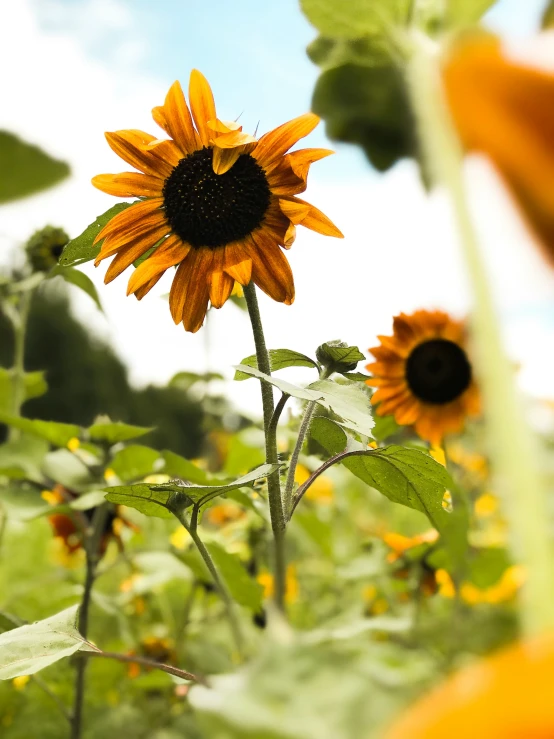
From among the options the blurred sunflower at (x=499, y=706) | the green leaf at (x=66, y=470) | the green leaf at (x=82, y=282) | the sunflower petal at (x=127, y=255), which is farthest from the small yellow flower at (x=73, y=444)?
the blurred sunflower at (x=499, y=706)

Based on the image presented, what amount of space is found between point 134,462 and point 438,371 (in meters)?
0.31

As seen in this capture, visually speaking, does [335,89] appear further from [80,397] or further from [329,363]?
[80,397]

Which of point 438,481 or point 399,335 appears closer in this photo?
point 438,481

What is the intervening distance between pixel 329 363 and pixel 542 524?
30 cm

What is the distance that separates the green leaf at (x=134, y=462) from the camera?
56cm

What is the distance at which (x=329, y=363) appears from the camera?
385 millimetres

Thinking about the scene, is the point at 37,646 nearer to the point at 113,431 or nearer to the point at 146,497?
the point at 146,497

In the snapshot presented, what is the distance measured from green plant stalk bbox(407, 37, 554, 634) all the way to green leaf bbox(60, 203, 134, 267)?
28 cm

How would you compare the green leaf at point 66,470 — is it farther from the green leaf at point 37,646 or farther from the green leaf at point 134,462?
the green leaf at point 37,646

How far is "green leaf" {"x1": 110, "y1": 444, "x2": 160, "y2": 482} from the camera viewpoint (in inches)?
22.1

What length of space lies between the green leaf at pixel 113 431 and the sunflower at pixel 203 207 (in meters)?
0.19

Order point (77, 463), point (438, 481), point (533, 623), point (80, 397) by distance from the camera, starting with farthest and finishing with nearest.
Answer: point (80, 397) < point (77, 463) < point (438, 481) < point (533, 623)

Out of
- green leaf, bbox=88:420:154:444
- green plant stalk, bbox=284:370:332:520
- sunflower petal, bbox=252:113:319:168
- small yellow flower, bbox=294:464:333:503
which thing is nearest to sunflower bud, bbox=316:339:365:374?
green plant stalk, bbox=284:370:332:520

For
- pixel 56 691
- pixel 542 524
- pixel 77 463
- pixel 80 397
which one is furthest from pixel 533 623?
pixel 80 397
